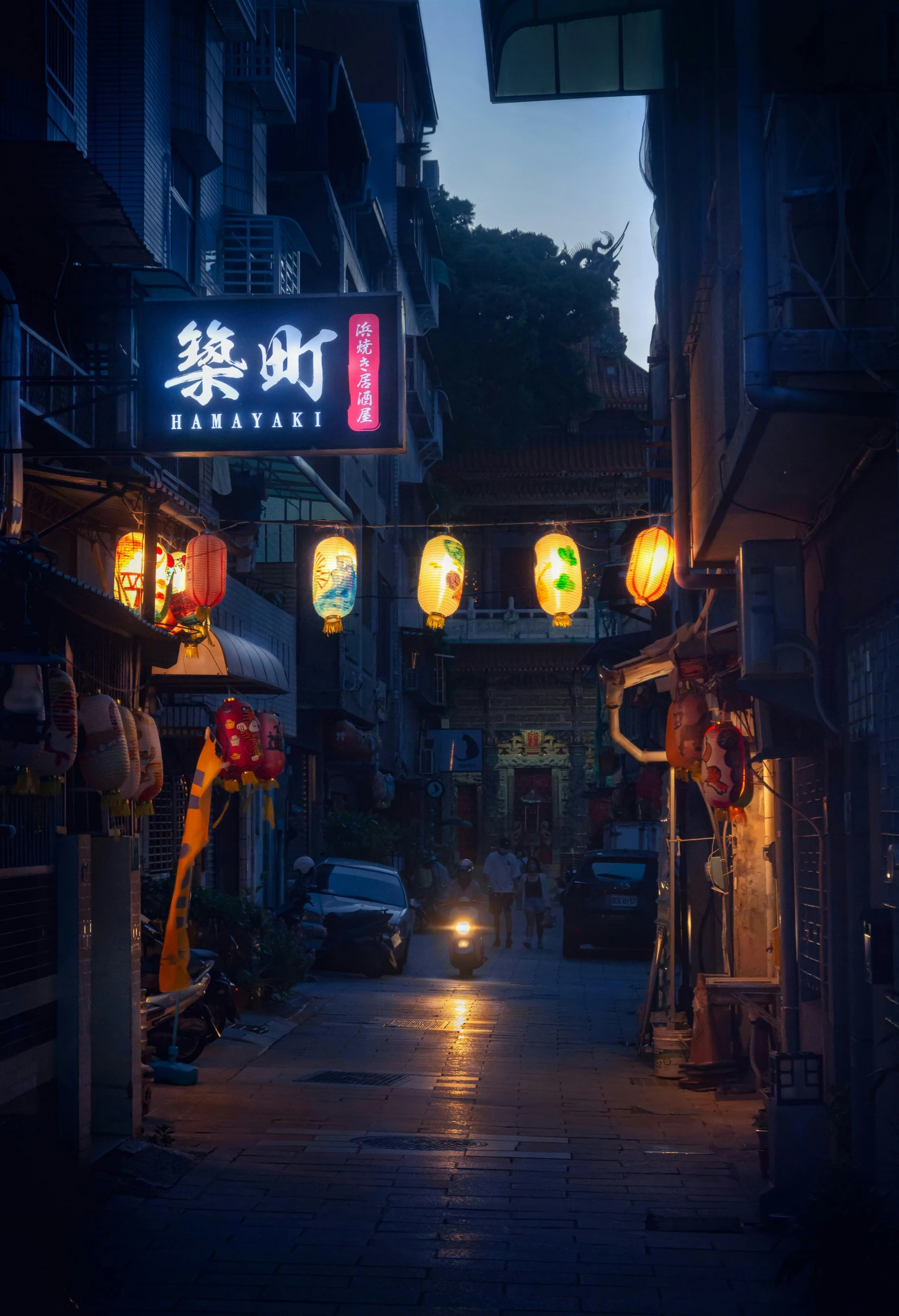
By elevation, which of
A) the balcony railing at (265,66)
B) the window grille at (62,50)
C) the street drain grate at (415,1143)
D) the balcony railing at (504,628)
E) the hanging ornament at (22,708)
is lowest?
the street drain grate at (415,1143)

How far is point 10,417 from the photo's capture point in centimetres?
923

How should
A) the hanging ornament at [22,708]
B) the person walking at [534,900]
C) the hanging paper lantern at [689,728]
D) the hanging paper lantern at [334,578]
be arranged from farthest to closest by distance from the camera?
1. the person walking at [534,900]
2. the hanging paper lantern at [334,578]
3. the hanging paper lantern at [689,728]
4. the hanging ornament at [22,708]

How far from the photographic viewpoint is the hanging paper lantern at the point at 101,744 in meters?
9.12

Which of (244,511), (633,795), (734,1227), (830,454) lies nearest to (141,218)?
(244,511)

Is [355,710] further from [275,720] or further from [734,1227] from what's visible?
[734,1227]

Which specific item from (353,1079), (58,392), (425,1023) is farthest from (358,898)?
(58,392)

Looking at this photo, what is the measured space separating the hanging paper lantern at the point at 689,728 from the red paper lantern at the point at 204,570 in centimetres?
516

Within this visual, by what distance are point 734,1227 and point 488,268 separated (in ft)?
139

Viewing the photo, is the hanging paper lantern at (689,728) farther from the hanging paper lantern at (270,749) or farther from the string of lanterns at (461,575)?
the hanging paper lantern at (270,749)

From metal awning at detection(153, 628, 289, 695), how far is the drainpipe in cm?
293

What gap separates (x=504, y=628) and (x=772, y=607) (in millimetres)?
38616

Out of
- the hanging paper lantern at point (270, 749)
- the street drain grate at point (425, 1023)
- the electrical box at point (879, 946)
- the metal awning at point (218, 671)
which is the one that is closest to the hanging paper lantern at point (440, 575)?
the metal awning at point (218, 671)

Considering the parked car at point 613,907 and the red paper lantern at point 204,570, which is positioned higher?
the red paper lantern at point 204,570

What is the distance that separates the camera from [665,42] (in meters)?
11.2
